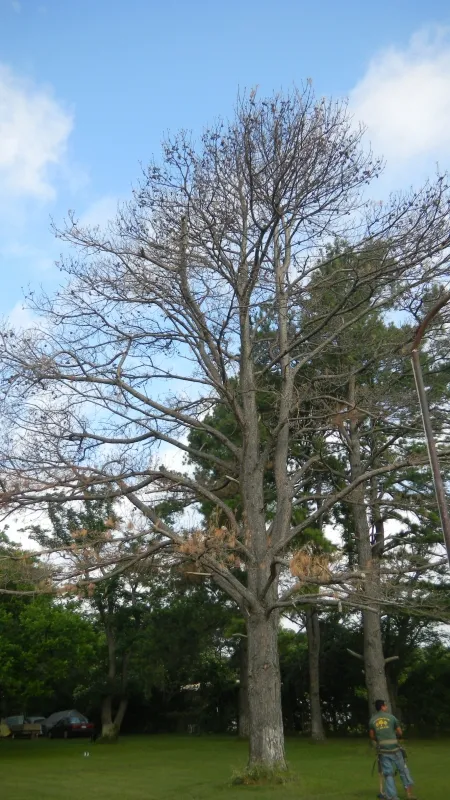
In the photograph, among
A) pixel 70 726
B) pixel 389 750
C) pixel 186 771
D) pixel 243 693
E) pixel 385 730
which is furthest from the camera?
pixel 70 726

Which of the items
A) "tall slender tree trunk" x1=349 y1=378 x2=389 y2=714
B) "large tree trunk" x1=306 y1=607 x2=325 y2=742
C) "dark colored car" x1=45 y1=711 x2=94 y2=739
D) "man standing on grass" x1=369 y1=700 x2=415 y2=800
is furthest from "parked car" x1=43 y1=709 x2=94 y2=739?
"man standing on grass" x1=369 y1=700 x2=415 y2=800

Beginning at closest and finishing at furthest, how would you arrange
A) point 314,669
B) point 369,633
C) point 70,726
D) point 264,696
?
point 264,696 → point 369,633 → point 314,669 → point 70,726

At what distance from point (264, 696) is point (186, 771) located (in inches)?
252

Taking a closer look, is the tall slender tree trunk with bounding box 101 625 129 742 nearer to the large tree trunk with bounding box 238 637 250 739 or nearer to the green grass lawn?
the green grass lawn

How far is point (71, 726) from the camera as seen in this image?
32.8 m

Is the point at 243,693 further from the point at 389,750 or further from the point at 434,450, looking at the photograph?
the point at 434,450

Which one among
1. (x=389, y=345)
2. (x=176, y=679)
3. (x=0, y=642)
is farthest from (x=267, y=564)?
(x=176, y=679)

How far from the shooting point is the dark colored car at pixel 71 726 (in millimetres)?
32781

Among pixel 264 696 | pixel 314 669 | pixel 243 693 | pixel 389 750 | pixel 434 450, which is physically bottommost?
pixel 389 750

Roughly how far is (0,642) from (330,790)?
486 inches

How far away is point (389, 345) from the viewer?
1244 cm

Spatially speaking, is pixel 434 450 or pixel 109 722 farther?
pixel 109 722

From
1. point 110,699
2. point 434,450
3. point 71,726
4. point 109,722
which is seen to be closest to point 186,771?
point 434,450

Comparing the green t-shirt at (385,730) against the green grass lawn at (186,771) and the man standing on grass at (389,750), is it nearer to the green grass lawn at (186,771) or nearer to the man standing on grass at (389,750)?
the man standing on grass at (389,750)
